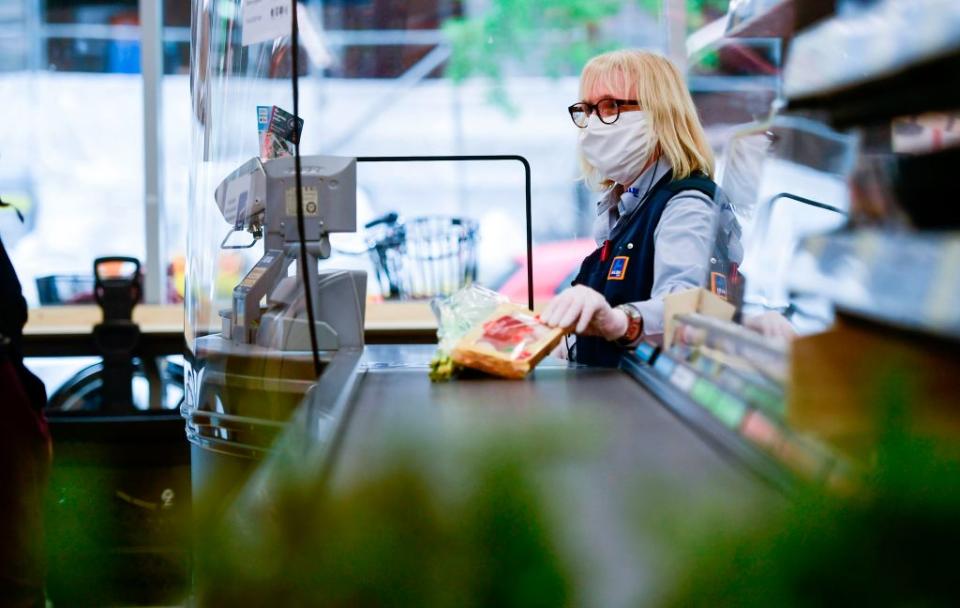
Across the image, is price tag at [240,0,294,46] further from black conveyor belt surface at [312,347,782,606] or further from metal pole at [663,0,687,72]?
metal pole at [663,0,687,72]

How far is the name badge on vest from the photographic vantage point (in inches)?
80.7

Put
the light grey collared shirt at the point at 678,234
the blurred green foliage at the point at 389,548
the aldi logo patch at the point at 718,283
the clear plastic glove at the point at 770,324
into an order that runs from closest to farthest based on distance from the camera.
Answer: the blurred green foliage at the point at 389,548, the clear plastic glove at the point at 770,324, the aldi logo patch at the point at 718,283, the light grey collared shirt at the point at 678,234

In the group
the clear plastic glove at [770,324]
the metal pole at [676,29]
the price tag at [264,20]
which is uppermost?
the metal pole at [676,29]

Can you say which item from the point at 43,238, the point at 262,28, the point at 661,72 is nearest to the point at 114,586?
the point at 262,28

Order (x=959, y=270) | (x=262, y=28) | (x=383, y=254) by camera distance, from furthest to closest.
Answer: (x=383, y=254), (x=262, y=28), (x=959, y=270)

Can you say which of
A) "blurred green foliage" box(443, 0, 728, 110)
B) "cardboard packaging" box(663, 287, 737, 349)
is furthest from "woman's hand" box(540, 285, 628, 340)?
"blurred green foliage" box(443, 0, 728, 110)

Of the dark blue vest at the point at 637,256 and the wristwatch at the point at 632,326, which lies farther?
the dark blue vest at the point at 637,256

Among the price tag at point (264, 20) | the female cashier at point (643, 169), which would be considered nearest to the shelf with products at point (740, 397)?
the female cashier at point (643, 169)

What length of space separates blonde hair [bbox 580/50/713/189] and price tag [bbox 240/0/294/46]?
1.94 feet

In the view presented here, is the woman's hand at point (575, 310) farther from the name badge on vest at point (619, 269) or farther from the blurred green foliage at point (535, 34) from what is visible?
the blurred green foliage at point (535, 34)

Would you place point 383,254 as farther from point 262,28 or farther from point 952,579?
point 952,579

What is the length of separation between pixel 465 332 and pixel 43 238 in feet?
14.6

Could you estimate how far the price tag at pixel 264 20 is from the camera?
194 centimetres

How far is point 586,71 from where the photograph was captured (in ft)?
6.91
